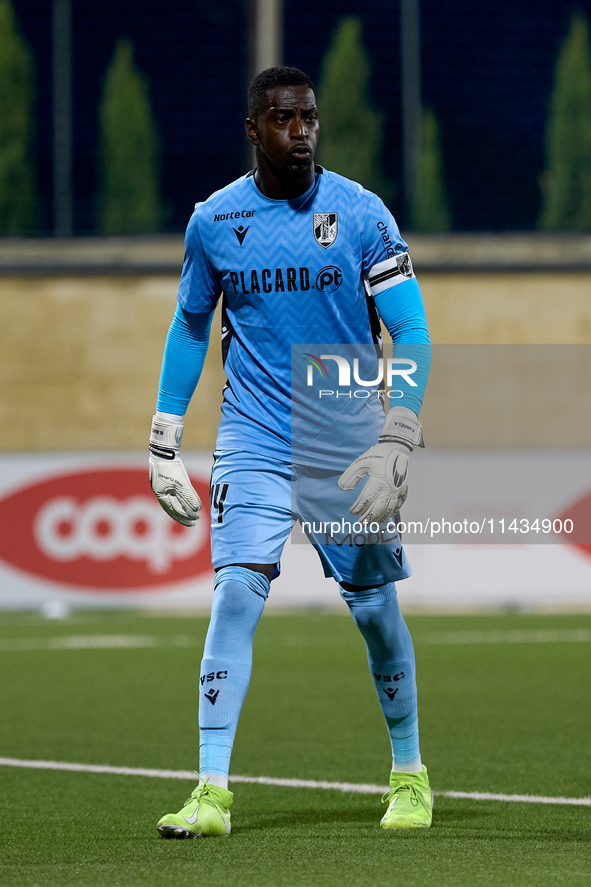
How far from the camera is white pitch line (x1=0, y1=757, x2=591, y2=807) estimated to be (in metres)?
5.60

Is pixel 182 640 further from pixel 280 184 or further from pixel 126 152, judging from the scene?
pixel 126 152

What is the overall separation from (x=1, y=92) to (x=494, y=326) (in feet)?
36.9

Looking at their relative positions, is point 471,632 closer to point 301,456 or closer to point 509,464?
point 509,464

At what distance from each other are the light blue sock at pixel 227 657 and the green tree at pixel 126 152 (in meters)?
24.1

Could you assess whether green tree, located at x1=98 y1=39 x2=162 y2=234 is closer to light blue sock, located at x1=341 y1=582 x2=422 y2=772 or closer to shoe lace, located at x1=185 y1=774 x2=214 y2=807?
light blue sock, located at x1=341 y1=582 x2=422 y2=772

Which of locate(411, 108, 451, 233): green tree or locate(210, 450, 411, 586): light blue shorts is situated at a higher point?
locate(411, 108, 451, 233): green tree

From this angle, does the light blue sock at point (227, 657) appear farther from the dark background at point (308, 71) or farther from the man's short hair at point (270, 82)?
the dark background at point (308, 71)

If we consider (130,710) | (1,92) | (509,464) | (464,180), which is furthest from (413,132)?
(130,710)

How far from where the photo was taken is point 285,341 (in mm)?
4969

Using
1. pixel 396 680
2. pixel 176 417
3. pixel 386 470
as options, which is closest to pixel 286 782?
pixel 396 680

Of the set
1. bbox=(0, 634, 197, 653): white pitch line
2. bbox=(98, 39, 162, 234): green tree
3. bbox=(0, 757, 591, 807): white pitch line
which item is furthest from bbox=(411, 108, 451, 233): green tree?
bbox=(0, 757, 591, 807): white pitch line

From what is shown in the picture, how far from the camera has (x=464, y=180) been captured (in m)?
30.2

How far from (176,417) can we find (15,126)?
81.1ft

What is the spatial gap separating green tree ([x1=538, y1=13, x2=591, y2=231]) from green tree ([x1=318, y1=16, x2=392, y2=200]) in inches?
122
